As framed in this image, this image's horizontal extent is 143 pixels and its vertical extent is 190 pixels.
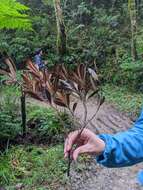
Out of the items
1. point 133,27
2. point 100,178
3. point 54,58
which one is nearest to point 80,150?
point 100,178

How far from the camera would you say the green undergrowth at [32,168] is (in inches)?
219

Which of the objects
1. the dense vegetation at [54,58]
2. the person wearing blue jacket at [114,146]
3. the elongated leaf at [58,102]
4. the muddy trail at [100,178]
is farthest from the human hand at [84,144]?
the muddy trail at [100,178]

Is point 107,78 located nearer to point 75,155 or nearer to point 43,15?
point 43,15

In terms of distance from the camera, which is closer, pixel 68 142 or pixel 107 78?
pixel 68 142

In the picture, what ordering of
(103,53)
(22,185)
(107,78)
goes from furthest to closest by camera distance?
1. (103,53)
2. (107,78)
3. (22,185)

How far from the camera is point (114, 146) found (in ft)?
5.39

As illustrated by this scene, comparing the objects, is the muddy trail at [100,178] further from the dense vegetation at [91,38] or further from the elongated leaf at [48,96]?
the dense vegetation at [91,38]

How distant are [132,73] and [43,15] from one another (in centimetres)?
511

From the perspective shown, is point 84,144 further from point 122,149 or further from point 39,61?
point 39,61

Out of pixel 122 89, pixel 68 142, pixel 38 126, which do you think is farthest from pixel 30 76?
pixel 122 89

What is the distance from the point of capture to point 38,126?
7.33 meters

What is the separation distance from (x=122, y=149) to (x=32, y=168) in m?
4.45

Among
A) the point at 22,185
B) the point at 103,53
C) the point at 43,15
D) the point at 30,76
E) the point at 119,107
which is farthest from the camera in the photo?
the point at 43,15

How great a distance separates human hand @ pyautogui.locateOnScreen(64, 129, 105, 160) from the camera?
4.60ft
